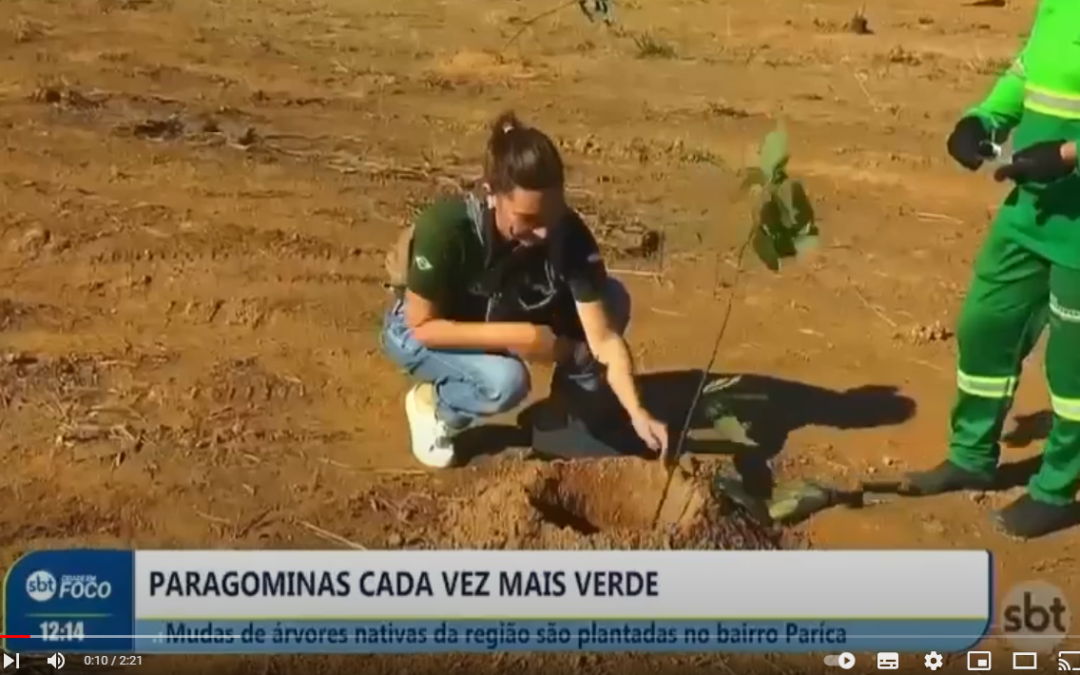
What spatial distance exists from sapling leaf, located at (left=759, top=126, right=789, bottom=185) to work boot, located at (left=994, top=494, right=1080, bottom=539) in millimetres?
903

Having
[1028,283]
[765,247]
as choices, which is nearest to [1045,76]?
[1028,283]

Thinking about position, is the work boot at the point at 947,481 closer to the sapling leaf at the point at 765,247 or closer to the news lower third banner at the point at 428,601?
the news lower third banner at the point at 428,601

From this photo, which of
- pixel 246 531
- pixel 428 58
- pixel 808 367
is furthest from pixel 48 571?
pixel 808 367

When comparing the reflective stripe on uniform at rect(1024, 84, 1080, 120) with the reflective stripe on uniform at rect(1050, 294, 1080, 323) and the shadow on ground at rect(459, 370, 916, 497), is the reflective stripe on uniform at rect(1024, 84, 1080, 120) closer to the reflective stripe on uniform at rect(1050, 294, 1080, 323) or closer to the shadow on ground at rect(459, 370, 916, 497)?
the reflective stripe on uniform at rect(1050, 294, 1080, 323)

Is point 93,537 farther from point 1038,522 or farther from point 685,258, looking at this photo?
point 1038,522

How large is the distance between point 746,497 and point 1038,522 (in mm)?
645

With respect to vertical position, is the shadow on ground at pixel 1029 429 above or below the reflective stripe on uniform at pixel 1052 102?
below

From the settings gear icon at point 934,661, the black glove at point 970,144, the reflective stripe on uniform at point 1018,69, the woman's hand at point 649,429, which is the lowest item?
the settings gear icon at point 934,661

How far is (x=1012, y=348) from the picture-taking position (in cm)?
404

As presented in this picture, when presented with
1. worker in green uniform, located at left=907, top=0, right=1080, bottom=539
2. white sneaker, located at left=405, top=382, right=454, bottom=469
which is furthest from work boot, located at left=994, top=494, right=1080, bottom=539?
white sneaker, located at left=405, top=382, right=454, bottom=469

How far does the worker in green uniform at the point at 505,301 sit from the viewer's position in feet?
13.0

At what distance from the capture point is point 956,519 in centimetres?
406
